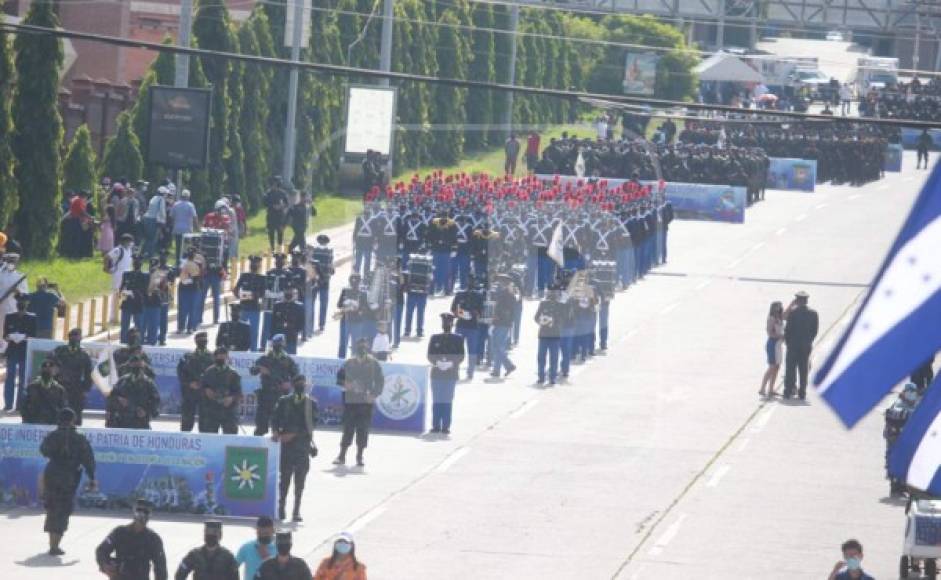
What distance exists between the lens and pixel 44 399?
78.0 feet

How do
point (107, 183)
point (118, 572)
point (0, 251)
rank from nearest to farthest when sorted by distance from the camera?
1. point (118, 572)
2. point (0, 251)
3. point (107, 183)

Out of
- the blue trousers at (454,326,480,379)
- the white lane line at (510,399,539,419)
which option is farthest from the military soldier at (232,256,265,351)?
the white lane line at (510,399,539,419)

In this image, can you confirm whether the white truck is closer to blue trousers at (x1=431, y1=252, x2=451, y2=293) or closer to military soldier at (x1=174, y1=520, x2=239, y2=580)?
blue trousers at (x1=431, y1=252, x2=451, y2=293)

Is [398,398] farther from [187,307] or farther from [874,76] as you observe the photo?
[874,76]

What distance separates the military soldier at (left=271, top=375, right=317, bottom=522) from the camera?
72.5ft

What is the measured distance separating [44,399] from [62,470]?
2.97m

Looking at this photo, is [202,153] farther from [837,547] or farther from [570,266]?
[837,547]

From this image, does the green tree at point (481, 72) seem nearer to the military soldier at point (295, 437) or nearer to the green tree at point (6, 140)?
the green tree at point (6, 140)

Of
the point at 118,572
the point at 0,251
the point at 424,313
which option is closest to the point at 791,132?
the point at 424,313

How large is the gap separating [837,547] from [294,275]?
11758 mm

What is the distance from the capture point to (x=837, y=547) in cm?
2270

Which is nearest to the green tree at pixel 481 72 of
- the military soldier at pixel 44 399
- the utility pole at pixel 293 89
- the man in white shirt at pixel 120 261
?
the utility pole at pixel 293 89

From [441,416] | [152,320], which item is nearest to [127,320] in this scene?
[152,320]

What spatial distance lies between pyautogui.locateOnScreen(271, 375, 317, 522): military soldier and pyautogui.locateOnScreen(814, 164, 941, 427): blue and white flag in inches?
486
